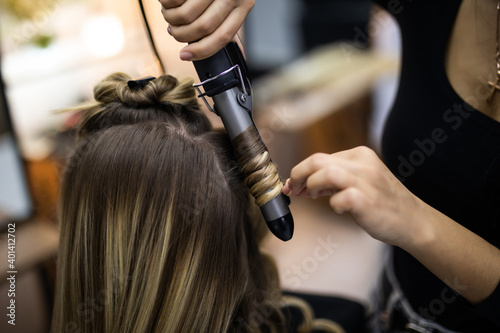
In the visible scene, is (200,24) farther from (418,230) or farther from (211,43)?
(418,230)

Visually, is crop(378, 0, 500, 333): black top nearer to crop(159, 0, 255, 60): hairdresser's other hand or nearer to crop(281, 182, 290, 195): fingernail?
crop(281, 182, 290, 195): fingernail

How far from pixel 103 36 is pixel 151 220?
1.77 metres

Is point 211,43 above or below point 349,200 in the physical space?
above

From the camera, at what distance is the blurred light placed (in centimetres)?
218

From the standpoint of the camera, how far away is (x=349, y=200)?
0.52 m

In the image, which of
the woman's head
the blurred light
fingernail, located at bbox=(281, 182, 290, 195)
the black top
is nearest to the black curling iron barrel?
fingernail, located at bbox=(281, 182, 290, 195)

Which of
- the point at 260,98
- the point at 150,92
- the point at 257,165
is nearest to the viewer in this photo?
the point at 257,165

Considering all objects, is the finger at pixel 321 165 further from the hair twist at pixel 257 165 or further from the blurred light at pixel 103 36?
the blurred light at pixel 103 36

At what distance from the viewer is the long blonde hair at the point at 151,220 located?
2.37 feet

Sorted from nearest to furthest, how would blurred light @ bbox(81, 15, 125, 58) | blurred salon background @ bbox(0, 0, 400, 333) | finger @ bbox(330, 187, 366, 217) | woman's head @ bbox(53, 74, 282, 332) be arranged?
finger @ bbox(330, 187, 366, 217), woman's head @ bbox(53, 74, 282, 332), blurred salon background @ bbox(0, 0, 400, 333), blurred light @ bbox(81, 15, 125, 58)

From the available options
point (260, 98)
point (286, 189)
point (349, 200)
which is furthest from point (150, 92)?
point (260, 98)

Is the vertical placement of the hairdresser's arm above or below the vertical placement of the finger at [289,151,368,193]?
below

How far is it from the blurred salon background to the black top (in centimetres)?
30

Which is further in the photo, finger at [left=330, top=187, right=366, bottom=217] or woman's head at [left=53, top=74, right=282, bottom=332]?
woman's head at [left=53, top=74, right=282, bottom=332]
